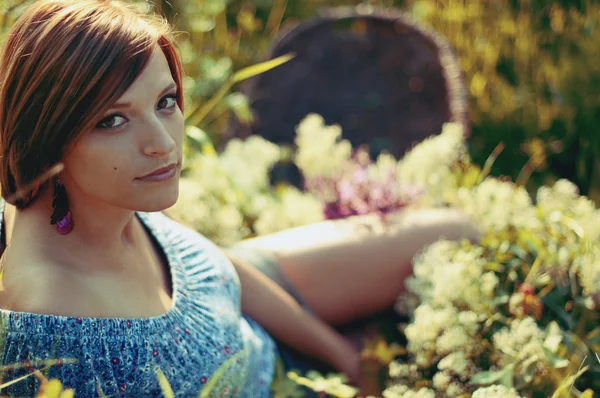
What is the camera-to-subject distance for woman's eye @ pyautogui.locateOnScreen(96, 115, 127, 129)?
1.11 m

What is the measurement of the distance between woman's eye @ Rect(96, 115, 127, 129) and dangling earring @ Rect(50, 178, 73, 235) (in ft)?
0.44

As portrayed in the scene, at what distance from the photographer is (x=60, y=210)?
117 cm

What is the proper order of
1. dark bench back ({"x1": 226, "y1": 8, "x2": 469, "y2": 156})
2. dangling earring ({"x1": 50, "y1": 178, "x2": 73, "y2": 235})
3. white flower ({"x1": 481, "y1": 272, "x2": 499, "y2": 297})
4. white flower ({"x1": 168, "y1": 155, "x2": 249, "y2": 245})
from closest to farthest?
dangling earring ({"x1": 50, "y1": 178, "x2": 73, "y2": 235}), white flower ({"x1": 481, "y1": 272, "x2": 499, "y2": 297}), white flower ({"x1": 168, "y1": 155, "x2": 249, "y2": 245}), dark bench back ({"x1": 226, "y1": 8, "x2": 469, "y2": 156})

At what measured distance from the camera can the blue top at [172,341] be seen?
109 centimetres

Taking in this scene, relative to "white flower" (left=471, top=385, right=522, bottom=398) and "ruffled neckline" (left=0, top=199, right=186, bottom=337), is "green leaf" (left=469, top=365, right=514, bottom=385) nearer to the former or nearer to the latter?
"white flower" (left=471, top=385, right=522, bottom=398)

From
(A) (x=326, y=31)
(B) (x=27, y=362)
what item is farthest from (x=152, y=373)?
(A) (x=326, y=31)

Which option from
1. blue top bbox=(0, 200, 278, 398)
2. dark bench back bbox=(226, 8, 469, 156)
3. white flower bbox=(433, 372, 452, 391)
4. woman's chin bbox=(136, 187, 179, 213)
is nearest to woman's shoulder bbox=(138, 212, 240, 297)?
blue top bbox=(0, 200, 278, 398)

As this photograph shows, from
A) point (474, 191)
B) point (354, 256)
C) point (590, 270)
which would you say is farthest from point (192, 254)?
point (474, 191)

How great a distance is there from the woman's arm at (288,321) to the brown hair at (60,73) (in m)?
0.61

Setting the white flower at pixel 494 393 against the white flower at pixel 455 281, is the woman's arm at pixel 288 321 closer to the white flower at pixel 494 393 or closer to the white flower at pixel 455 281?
the white flower at pixel 455 281

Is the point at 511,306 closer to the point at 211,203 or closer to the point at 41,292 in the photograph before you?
the point at 211,203

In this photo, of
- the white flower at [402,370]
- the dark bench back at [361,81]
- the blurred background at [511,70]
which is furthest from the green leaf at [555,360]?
the dark bench back at [361,81]

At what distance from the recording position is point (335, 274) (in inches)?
70.2

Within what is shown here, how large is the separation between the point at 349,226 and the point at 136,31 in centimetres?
93
